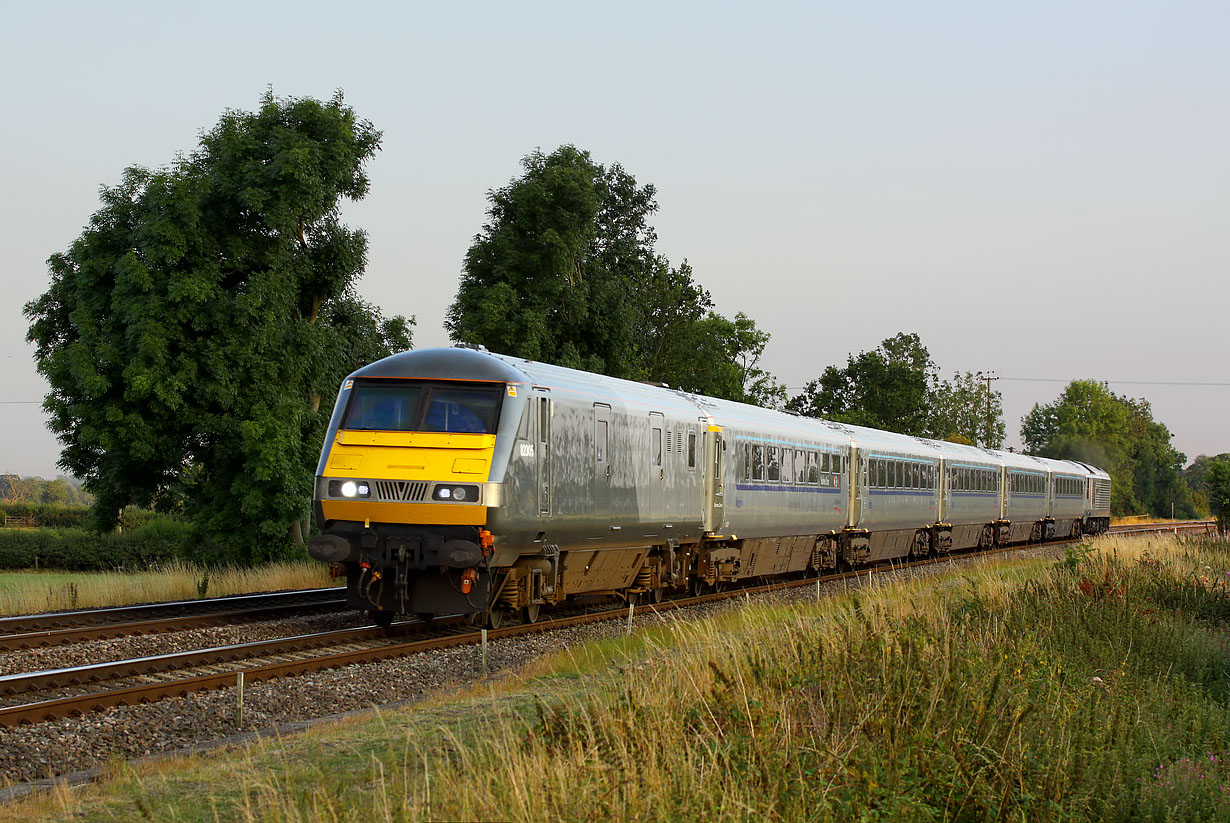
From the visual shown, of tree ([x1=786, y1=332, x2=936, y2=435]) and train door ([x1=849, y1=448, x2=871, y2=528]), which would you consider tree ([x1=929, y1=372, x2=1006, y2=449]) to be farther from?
train door ([x1=849, y1=448, x2=871, y2=528])

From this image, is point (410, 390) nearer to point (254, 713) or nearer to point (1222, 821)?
point (254, 713)

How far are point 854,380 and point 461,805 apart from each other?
8312 centimetres

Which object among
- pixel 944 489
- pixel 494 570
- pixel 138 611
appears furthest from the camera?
pixel 944 489

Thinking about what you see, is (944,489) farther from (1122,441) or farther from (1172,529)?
Result: (1122,441)

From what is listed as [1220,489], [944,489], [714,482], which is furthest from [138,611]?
[1220,489]

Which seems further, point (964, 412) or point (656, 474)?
point (964, 412)

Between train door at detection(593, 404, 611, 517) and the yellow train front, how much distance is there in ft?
7.20

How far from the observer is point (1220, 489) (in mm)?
43875

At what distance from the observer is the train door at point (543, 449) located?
15.3 metres

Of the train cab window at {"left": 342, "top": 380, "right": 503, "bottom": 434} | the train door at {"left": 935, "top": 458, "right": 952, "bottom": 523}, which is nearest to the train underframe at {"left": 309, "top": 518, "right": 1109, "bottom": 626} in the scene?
the train cab window at {"left": 342, "top": 380, "right": 503, "bottom": 434}

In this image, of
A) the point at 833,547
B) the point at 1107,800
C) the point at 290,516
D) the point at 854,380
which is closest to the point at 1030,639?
the point at 1107,800

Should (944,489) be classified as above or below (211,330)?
below

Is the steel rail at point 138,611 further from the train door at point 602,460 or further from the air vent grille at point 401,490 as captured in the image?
the train door at point 602,460

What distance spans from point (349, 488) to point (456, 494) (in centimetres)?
145
